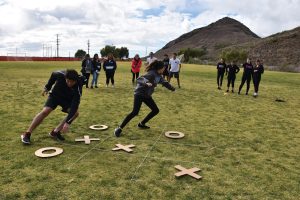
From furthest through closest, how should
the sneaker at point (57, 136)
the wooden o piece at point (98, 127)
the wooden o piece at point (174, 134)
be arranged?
the wooden o piece at point (98, 127) < the wooden o piece at point (174, 134) < the sneaker at point (57, 136)

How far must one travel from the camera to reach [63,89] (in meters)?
6.77

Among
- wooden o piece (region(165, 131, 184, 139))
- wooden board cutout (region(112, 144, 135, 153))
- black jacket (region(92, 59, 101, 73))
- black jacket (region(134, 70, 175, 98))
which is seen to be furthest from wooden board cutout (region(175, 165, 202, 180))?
black jacket (region(92, 59, 101, 73))

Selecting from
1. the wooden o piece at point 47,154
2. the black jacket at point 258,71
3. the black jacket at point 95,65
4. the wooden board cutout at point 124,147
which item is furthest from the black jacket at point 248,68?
the wooden o piece at point 47,154

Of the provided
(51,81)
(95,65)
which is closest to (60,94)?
(51,81)

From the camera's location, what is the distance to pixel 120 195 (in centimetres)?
468

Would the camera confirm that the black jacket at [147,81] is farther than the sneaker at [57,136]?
Yes

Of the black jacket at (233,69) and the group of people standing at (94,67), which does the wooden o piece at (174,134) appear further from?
the black jacket at (233,69)

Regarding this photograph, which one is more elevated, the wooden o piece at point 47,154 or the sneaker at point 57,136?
the sneaker at point 57,136

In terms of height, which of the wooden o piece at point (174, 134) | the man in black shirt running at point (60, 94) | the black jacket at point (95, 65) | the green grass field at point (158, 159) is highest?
the black jacket at point (95, 65)

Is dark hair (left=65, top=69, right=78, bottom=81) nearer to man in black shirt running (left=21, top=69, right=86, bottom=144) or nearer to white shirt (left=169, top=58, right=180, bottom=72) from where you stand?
man in black shirt running (left=21, top=69, right=86, bottom=144)

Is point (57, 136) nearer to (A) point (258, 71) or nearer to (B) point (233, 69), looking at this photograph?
(A) point (258, 71)

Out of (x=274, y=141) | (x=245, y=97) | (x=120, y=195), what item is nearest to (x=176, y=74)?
(x=245, y=97)

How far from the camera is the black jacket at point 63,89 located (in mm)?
6562

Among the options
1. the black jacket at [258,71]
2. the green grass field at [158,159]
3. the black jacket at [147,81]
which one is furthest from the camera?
the black jacket at [258,71]
